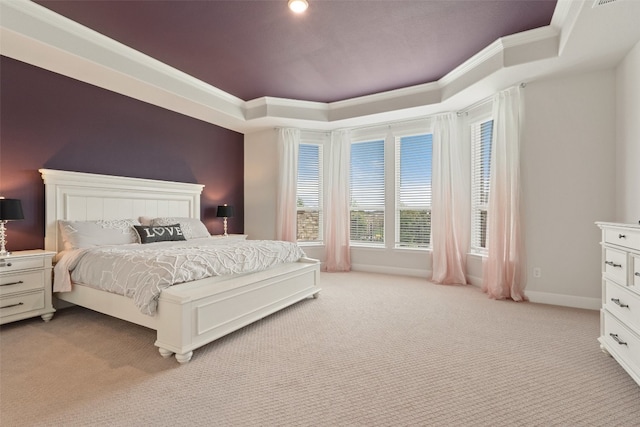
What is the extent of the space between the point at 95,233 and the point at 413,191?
4484 millimetres

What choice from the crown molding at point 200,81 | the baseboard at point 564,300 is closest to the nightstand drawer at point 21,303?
the crown molding at point 200,81

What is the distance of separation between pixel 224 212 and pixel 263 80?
216 cm

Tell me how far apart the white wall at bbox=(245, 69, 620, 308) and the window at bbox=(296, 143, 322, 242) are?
3276mm

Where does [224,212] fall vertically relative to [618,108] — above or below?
below

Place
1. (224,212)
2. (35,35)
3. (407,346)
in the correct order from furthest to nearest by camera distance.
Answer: (224,212), (35,35), (407,346)

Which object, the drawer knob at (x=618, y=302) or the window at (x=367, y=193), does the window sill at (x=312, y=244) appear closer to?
the window at (x=367, y=193)

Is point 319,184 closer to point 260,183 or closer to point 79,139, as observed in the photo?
point 260,183

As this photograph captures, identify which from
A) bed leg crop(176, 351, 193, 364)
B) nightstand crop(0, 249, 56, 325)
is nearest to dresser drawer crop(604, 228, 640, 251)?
bed leg crop(176, 351, 193, 364)

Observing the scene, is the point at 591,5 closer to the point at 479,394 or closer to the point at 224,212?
the point at 479,394

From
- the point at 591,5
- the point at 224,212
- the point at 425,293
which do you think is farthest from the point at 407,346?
the point at 224,212

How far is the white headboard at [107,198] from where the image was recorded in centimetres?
326

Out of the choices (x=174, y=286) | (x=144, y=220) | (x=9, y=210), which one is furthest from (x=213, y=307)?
(x=144, y=220)

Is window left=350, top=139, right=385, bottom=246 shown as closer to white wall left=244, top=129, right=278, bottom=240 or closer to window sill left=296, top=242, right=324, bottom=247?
window sill left=296, top=242, right=324, bottom=247

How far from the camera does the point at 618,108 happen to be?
3.12 metres
